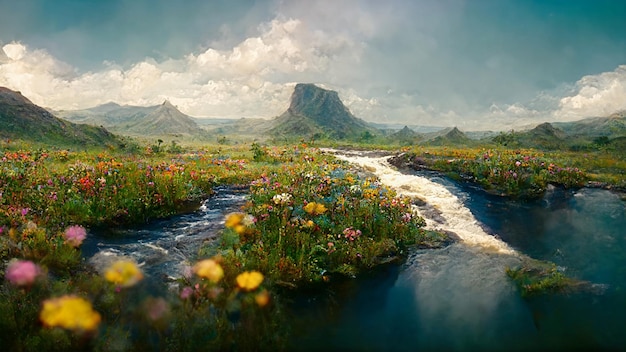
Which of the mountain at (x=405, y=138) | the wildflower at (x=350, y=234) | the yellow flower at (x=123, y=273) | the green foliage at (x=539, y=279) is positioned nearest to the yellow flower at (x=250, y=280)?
the yellow flower at (x=123, y=273)

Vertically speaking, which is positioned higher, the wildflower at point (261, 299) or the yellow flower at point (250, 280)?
the yellow flower at point (250, 280)

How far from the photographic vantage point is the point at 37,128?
132 ft

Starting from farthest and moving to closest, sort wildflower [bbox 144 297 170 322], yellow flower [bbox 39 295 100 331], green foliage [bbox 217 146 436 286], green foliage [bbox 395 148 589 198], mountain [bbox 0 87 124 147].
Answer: mountain [bbox 0 87 124 147]
green foliage [bbox 395 148 589 198]
green foliage [bbox 217 146 436 286]
wildflower [bbox 144 297 170 322]
yellow flower [bbox 39 295 100 331]

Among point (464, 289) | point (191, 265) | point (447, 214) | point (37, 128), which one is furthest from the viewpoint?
point (37, 128)

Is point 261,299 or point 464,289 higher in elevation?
point 261,299

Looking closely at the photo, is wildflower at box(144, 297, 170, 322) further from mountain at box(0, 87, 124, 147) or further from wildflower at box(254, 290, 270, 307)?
mountain at box(0, 87, 124, 147)

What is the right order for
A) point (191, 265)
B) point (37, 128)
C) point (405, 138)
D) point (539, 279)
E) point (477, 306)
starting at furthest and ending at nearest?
point (405, 138) → point (37, 128) → point (191, 265) → point (539, 279) → point (477, 306)

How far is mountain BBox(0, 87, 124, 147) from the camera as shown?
37.9m

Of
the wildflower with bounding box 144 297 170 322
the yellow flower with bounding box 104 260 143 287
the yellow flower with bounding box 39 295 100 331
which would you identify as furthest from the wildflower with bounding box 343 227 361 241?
the yellow flower with bounding box 39 295 100 331

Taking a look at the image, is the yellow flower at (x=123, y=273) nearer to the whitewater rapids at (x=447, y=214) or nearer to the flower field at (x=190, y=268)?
the flower field at (x=190, y=268)

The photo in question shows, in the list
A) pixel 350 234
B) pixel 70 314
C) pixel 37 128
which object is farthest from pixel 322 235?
pixel 37 128

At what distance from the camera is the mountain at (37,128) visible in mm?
37906

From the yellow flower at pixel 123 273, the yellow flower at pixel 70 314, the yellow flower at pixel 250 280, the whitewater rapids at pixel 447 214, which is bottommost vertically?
the whitewater rapids at pixel 447 214

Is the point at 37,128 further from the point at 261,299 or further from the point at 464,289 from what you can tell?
the point at 464,289
